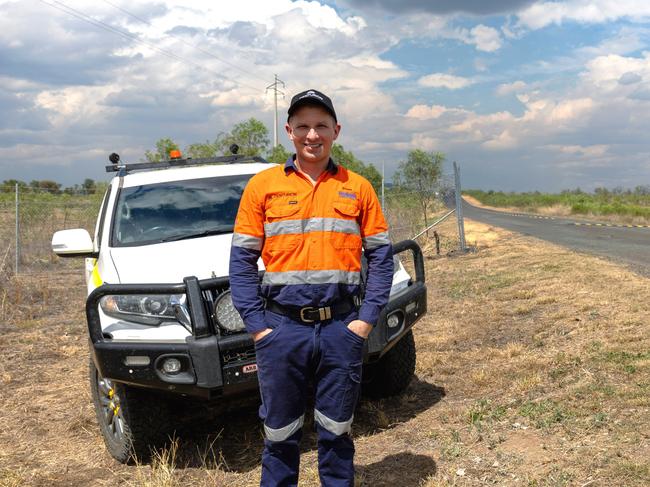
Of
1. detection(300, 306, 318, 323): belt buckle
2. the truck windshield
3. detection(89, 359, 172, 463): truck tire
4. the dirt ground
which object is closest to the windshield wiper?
the truck windshield

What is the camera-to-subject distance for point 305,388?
9.27 feet

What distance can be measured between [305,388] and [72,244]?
2295mm

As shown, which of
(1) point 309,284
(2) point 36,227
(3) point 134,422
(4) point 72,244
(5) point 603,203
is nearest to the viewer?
(1) point 309,284

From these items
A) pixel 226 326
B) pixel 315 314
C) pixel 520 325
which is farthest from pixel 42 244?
pixel 315 314

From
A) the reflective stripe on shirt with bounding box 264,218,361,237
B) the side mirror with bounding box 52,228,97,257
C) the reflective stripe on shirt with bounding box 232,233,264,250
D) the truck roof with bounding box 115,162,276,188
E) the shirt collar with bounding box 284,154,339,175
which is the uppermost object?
the truck roof with bounding box 115,162,276,188

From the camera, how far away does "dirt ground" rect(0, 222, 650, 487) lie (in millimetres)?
3434

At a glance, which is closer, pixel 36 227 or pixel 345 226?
pixel 345 226

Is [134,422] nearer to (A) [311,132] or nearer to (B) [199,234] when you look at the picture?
(B) [199,234]

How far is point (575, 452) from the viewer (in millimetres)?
3371

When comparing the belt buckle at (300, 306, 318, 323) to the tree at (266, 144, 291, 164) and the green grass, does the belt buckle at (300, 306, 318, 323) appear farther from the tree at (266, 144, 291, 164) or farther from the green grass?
the green grass

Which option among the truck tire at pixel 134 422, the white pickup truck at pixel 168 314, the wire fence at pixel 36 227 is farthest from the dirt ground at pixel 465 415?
the wire fence at pixel 36 227

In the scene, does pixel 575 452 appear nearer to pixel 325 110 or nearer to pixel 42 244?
pixel 325 110

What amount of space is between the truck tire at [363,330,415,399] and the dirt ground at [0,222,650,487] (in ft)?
0.33

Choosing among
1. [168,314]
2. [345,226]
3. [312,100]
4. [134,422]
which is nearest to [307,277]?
[345,226]
